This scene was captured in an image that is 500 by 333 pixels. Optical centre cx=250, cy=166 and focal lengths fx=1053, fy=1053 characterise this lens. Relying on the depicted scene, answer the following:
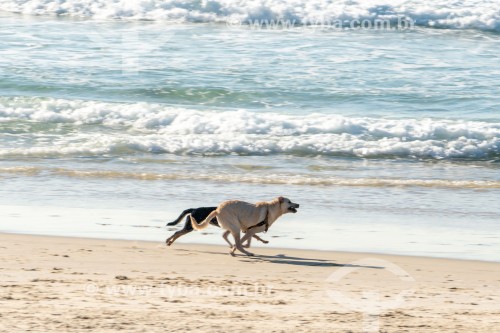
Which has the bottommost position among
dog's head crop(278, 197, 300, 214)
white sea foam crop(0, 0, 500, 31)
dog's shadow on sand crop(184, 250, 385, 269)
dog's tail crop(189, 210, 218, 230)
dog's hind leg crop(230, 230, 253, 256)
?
dog's shadow on sand crop(184, 250, 385, 269)

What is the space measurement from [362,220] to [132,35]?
15374 millimetres

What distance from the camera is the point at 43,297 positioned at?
764 centimetres

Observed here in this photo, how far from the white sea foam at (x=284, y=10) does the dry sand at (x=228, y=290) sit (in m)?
16.7

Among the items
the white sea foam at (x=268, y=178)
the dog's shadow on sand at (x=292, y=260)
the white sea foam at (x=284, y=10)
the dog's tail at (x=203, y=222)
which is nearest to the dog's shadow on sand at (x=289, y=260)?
the dog's shadow on sand at (x=292, y=260)

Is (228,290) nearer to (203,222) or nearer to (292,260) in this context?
(292,260)

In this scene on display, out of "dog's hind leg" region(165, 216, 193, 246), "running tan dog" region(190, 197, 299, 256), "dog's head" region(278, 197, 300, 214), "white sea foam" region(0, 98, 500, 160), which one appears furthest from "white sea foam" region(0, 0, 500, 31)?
"dog's hind leg" region(165, 216, 193, 246)

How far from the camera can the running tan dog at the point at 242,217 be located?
369 inches

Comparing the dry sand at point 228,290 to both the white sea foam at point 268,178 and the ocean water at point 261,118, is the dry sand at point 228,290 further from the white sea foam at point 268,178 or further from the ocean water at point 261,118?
the white sea foam at point 268,178

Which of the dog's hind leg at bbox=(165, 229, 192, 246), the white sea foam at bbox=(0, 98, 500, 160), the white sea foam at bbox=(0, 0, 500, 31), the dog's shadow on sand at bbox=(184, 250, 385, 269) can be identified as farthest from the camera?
the white sea foam at bbox=(0, 0, 500, 31)

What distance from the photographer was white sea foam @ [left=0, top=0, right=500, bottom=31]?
2531 centimetres

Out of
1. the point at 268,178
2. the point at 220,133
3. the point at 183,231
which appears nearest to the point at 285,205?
the point at 183,231

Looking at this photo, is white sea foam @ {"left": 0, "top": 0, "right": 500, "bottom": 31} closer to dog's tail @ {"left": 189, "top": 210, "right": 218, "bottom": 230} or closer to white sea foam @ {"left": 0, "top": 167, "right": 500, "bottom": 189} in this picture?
white sea foam @ {"left": 0, "top": 167, "right": 500, "bottom": 189}

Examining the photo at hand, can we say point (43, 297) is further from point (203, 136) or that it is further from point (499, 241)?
point (203, 136)

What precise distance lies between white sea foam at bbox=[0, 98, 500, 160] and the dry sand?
5741 millimetres
